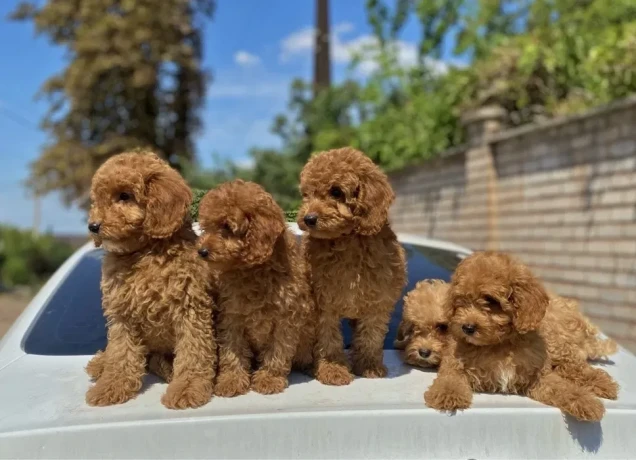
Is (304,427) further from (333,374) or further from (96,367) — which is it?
(96,367)

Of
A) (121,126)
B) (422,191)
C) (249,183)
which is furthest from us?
(121,126)

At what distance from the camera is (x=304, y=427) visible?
1.82 metres

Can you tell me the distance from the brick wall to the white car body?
4761 mm

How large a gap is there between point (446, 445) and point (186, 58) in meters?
18.4

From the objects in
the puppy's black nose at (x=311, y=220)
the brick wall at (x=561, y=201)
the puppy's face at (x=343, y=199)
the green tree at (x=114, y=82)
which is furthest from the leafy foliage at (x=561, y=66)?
the green tree at (x=114, y=82)

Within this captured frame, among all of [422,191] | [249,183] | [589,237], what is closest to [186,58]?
[422,191]

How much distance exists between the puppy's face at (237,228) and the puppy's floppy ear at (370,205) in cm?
32

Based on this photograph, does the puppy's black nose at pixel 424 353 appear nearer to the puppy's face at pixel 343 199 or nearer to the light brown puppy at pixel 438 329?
the light brown puppy at pixel 438 329

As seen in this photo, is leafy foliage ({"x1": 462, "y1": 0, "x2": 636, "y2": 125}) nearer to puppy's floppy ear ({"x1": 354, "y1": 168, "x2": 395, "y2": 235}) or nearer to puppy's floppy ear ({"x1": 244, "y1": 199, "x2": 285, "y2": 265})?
puppy's floppy ear ({"x1": 354, "y1": 168, "x2": 395, "y2": 235})

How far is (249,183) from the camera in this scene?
7.39 ft

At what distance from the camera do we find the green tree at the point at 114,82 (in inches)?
696

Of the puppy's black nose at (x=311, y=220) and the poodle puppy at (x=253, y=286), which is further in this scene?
the puppy's black nose at (x=311, y=220)

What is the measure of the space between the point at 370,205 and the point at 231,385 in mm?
833

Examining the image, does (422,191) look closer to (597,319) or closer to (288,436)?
(597,319)
